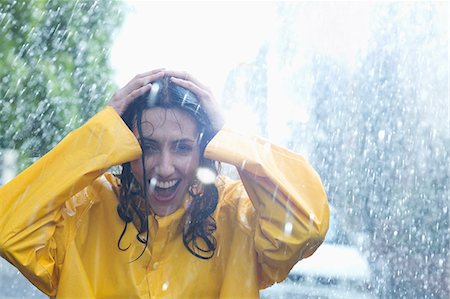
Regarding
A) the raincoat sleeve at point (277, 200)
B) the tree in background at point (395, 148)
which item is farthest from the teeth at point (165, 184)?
the tree in background at point (395, 148)

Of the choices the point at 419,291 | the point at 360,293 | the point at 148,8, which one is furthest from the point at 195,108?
the point at 148,8

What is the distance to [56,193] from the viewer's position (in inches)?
90.0

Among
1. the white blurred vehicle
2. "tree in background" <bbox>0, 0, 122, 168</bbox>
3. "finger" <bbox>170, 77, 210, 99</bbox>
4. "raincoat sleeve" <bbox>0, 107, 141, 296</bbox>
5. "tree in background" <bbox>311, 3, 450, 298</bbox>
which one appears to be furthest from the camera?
"tree in background" <bbox>0, 0, 122, 168</bbox>

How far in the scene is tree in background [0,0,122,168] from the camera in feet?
28.9

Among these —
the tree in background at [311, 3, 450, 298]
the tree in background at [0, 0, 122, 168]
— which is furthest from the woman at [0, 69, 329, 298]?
the tree in background at [0, 0, 122, 168]

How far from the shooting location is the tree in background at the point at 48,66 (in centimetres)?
880

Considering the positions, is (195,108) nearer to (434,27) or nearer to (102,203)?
(102,203)

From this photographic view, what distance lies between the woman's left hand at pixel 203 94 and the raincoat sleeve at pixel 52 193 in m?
0.19

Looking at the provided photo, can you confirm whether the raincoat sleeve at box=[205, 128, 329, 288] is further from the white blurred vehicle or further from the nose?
the white blurred vehicle

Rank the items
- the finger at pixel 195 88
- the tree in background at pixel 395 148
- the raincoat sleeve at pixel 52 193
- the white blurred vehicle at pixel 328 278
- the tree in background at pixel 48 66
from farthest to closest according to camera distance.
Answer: the tree in background at pixel 48 66 → the tree in background at pixel 395 148 → the white blurred vehicle at pixel 328 278 → the finger at pixel 195 88 → the raincoat sleeve at pixel 52 193

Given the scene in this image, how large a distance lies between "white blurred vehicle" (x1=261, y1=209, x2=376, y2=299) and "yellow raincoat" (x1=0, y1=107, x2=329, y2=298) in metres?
3.09

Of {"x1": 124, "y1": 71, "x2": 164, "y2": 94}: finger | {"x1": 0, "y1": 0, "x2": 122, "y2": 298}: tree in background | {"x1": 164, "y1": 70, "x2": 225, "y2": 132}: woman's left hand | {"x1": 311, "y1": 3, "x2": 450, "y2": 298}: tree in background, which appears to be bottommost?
{"x1": 311, "y1": 3, "x2": 450, "y2": 298}: tree in background

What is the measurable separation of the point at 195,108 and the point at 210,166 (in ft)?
0.62

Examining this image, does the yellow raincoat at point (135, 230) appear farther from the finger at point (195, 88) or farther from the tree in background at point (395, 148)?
the tree in background at point (395, 148)
